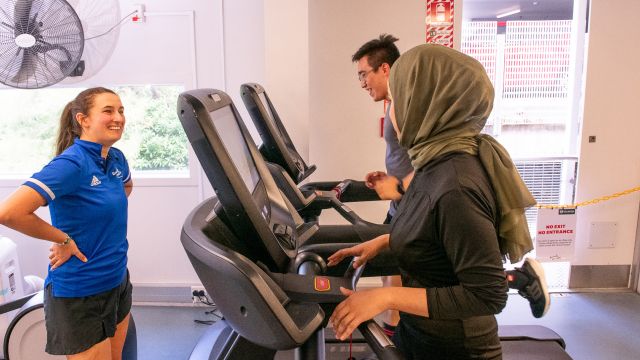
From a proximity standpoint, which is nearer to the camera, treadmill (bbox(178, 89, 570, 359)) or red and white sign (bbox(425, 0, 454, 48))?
treadmill (bbox(178, 89, 570, 359))

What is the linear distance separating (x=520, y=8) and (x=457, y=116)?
9.89 ft

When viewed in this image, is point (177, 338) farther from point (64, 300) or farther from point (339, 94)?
point (339, 94)

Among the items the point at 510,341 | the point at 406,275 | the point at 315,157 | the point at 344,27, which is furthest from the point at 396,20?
the point at 406,275

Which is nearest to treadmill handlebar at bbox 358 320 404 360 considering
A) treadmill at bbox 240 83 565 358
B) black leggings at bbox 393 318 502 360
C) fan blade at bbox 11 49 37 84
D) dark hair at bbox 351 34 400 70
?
black leggings at bbox 393 318 502 360

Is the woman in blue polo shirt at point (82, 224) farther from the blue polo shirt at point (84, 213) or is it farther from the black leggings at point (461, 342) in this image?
the black leggings at point (461, 342)

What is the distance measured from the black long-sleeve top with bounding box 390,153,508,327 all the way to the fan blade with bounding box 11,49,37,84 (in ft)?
6.56

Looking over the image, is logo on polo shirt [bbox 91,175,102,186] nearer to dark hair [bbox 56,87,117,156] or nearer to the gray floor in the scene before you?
dark hair [bbox 56,87,117,156]

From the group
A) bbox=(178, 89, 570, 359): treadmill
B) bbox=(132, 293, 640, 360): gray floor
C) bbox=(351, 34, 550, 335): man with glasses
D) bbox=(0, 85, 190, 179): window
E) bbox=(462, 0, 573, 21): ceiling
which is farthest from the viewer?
bbox=(462, 0, 573, 21): ceiling

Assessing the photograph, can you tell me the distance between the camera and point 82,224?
72.1 inches

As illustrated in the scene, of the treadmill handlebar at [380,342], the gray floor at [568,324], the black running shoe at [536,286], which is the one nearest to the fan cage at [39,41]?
the gray floor at [568,324]

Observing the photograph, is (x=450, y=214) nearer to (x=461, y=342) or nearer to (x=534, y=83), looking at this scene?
(x=461, y=342)

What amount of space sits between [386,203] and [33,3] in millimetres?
2587

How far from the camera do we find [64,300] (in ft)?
5.97

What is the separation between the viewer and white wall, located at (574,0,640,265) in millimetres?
3473
